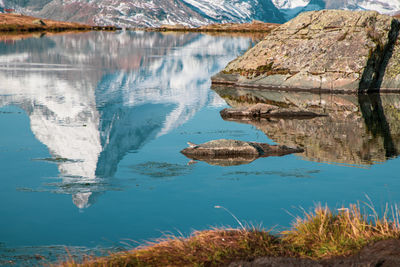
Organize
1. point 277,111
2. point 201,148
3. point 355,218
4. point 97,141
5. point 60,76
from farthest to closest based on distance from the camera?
point 60,76, point 277,111, point 97,141, point 201,148, point 355,218

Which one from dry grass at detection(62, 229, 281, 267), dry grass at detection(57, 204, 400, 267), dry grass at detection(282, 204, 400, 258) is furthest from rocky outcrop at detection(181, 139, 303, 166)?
dry grass at detection(62, 229, 281, 267)

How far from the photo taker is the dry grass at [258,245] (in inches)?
308

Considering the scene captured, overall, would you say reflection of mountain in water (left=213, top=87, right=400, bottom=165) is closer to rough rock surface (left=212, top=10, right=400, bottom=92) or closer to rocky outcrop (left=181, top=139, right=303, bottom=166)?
rocky outcrop (left=181, top=139, right=303, bottom=166)

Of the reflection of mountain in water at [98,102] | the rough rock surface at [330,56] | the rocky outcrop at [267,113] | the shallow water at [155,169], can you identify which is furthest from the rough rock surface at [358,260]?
the rough rock surface at [330,56]

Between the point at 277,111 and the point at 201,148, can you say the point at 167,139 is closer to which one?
the point at 201,148

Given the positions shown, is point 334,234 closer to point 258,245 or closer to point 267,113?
point 258,245

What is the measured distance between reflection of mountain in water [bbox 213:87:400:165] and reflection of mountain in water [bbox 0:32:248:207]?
3672 mm

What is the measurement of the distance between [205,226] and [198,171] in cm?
444

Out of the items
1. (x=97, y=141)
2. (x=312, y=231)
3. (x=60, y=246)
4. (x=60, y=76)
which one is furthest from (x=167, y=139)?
(x=60, y=76)

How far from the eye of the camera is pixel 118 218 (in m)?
11.2

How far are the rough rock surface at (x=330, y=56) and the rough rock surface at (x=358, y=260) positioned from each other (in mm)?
27417

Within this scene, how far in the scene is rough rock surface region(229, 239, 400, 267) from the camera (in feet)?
23.9

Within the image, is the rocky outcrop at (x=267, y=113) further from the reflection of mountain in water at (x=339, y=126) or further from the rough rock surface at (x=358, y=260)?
the rough rock surface at (x=358, y=260)

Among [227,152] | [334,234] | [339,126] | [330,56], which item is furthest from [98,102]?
[334,234]
